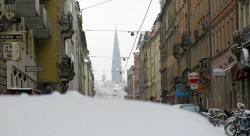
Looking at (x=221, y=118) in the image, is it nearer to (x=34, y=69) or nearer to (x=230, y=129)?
(x=230, y=129)

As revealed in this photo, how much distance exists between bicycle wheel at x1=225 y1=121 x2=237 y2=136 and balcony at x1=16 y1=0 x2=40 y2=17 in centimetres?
1136

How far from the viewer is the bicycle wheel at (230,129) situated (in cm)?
1958

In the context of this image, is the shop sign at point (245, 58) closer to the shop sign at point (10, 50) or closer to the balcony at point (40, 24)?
the balcony at point (40, 24)

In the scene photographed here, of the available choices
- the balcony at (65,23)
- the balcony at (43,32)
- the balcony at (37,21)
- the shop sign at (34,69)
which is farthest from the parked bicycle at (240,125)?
the balcony at (65,23)

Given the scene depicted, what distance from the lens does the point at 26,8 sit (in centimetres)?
2769

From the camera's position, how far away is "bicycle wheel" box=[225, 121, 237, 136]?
19.6m

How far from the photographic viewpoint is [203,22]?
5291cm

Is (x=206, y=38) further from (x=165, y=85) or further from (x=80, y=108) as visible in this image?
(x=80, y=108)

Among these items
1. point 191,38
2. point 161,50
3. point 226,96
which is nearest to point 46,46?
point 226,96

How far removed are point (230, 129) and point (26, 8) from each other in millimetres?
11796

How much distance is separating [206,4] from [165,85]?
125 feet

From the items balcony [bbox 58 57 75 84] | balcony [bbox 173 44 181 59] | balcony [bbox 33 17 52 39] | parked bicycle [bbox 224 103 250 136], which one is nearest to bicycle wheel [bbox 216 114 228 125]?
parked bicycle [bbox 224 103 250 136]

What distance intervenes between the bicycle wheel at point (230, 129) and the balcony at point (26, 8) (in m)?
11.4

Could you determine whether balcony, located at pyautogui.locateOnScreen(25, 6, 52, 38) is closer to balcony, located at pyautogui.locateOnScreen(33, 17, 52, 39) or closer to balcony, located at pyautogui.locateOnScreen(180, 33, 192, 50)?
balcony, located at pyautogui.locateOnScreen(33, 17, 52, 39)
